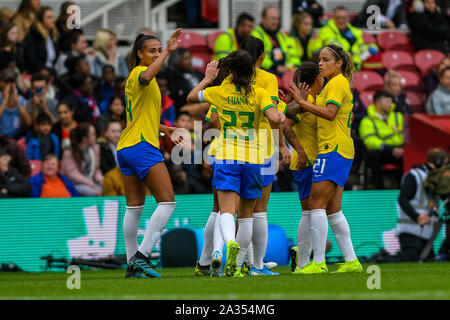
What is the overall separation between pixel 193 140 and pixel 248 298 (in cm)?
828

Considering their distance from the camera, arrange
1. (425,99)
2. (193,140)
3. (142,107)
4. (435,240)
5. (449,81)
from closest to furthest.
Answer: (142,107)
(435,240)
(193,140)
(449,81)
(425,99)

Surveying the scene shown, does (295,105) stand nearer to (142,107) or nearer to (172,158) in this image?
(142,107)

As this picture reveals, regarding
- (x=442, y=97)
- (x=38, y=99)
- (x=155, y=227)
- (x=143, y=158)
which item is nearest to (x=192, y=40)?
(x=38, y=99)

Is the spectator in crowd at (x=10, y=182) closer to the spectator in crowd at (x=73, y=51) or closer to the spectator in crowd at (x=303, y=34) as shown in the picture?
the spectator in crowd at (x=73, y=51)

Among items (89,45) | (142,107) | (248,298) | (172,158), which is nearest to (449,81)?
(172,158)

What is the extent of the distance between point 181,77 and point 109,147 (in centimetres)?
201

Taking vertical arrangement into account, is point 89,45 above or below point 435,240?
above

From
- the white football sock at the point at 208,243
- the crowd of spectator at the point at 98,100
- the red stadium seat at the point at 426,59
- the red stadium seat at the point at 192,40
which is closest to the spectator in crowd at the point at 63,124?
the crowd of spectator at the point at 98,100

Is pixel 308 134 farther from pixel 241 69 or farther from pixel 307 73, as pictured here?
pixel 241 69

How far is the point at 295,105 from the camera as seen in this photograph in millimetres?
9656

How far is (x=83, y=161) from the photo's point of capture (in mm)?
14164

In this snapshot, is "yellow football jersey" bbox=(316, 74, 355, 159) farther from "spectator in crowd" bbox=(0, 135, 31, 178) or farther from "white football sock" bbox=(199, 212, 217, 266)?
"spectator in crowd" bbox=(0, 135, 31, 178)

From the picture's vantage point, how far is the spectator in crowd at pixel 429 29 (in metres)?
18.6

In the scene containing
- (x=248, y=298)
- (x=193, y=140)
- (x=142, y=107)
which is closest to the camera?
(x=248, y=298)
